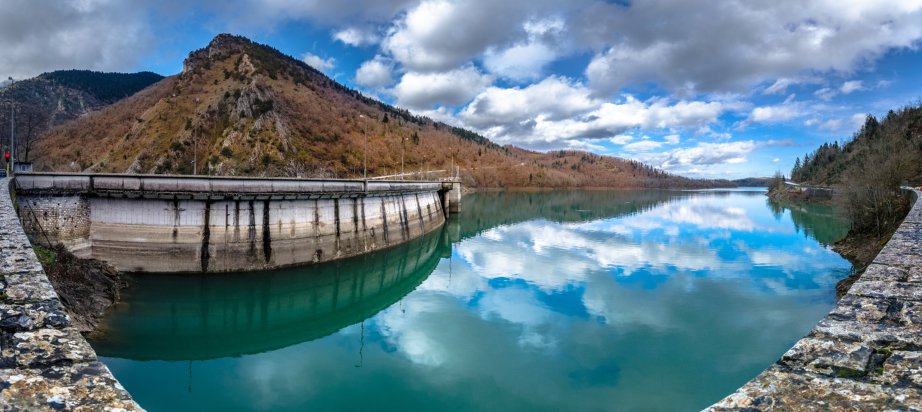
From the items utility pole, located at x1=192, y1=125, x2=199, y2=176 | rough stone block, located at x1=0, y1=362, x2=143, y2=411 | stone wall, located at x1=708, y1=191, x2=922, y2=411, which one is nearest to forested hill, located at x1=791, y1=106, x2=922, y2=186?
stone wall, located at x1=708, y1=191, x2=922, y2=411

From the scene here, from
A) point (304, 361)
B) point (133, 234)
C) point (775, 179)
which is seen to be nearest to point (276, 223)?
point (133, 234)

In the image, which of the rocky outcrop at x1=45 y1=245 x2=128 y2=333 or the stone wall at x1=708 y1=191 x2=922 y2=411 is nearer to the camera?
the stone wall at x1=708 y1=191 x2=922 y2=411

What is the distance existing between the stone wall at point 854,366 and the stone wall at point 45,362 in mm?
5948

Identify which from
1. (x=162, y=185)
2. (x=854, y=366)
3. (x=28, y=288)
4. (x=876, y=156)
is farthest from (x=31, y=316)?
(x=876, y=156)

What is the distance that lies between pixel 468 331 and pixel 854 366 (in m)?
18.2

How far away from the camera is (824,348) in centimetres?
539

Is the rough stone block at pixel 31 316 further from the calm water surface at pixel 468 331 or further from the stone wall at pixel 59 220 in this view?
the stone wall at pixel 59 220

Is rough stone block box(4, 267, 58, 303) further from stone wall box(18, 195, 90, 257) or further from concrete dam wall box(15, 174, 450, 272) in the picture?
stone wall box(18, 195, 90, 257)

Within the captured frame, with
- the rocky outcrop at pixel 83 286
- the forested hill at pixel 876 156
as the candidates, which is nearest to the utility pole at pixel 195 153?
the rocky outcrop at pixel 83 286

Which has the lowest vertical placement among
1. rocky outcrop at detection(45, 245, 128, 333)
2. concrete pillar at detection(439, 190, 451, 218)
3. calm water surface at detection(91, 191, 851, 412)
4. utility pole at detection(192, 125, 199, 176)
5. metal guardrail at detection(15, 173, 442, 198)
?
calm water surface at detection(91, 191, 851, 412)

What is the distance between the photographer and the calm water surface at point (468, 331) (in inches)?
614

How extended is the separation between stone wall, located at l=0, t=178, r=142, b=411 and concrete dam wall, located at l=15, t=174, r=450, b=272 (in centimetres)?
2287

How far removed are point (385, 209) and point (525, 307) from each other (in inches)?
823

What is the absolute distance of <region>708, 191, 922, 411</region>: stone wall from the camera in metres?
4.21
